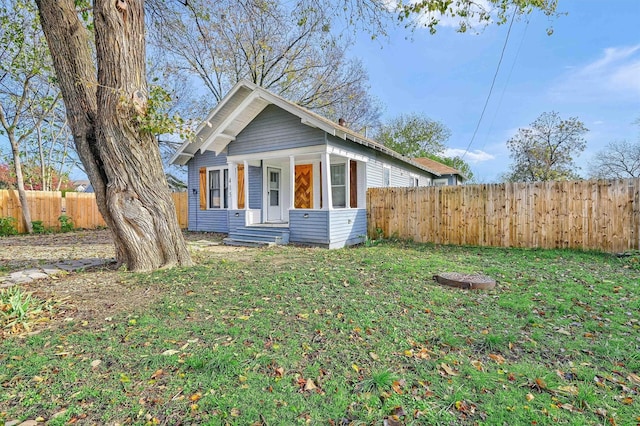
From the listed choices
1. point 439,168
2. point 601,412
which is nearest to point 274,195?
point 601,412

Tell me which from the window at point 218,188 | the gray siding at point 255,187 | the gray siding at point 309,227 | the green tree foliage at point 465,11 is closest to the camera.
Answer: the green tree foliage at point 465,11

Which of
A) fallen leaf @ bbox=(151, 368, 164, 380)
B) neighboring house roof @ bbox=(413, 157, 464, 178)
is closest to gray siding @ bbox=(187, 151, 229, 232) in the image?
fallen leaf @ bbox=(151, 368, 164, 380)

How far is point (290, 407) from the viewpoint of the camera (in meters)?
2.17

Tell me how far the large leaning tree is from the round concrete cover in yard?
4.99 m

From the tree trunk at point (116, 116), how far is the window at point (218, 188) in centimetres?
737

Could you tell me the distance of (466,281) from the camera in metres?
4.97

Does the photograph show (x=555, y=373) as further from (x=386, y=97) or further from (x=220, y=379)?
(x=386, y=97)

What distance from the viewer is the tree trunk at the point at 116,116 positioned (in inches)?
208

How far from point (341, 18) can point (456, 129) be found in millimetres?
26669

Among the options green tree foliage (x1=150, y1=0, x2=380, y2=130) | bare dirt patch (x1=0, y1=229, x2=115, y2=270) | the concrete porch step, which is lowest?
bare dirt patch (x1=0, y1=229, x2=115, y2=270)

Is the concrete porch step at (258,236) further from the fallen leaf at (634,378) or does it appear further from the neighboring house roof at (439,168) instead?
the neighboring house roof at (439,168)

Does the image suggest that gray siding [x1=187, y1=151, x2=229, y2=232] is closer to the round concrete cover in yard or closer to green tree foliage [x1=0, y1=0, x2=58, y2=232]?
green tree foliage [x1=0, y1=0, x2=58, y2=232]

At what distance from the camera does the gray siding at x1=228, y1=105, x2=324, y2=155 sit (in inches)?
363

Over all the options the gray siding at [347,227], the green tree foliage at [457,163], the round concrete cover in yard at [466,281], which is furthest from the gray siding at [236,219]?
the green tree foliage at [457,163]
